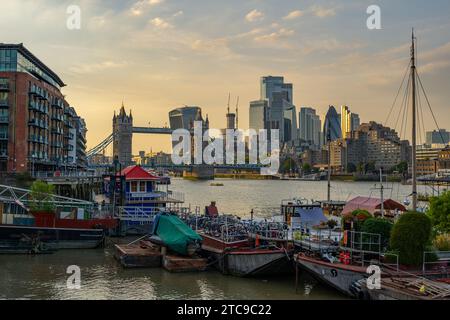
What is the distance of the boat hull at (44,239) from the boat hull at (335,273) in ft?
65.8

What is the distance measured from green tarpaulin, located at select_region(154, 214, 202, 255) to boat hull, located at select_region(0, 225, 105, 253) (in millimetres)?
7559

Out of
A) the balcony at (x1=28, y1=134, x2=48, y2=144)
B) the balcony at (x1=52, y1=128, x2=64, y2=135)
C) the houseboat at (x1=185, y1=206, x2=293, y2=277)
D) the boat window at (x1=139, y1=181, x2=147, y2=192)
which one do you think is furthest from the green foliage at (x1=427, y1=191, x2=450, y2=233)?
the balcony at (x1=52, y1=128, x2=64, y2=135)

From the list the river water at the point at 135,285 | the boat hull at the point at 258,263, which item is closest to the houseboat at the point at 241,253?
the boat hull at the point at 258,263

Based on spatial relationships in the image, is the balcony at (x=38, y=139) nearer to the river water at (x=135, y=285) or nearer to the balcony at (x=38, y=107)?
the balcony at (x=38, y=107)

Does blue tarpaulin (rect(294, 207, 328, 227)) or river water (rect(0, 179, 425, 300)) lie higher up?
blue tarpaulin (rect(294, 207, 328, 227))

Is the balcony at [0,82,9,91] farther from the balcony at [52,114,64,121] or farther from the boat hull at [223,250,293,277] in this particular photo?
the boat hull at [223,250,293,277]

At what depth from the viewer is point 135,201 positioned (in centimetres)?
5169

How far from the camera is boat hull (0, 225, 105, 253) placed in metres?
37.8

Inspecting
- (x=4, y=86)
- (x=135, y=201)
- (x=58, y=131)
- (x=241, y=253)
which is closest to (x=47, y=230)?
(x=135, y=201)

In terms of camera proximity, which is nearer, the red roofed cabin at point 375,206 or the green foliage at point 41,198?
the green foliage at point 41,198

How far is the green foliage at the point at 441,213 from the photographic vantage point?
3566 cm

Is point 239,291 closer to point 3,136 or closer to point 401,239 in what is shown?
point 401,239
